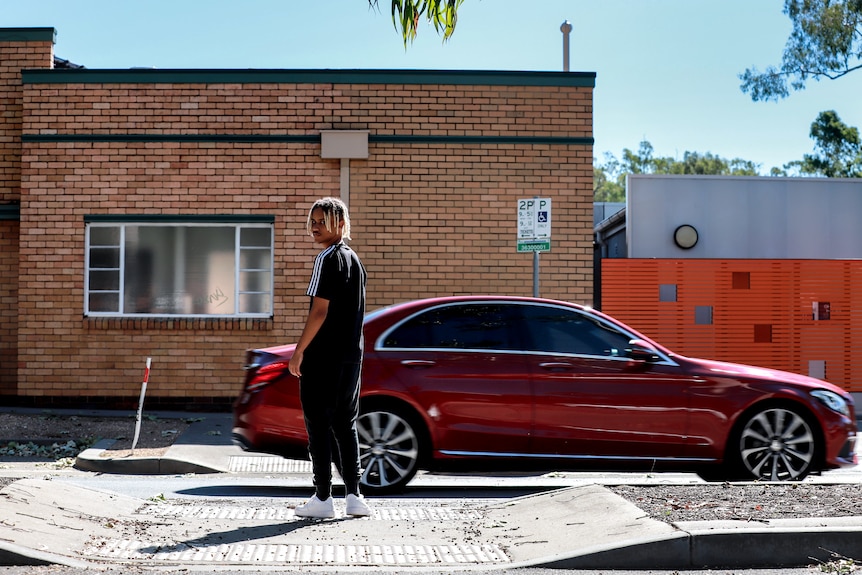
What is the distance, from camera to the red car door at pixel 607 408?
862 cm

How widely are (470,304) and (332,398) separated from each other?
269 cm

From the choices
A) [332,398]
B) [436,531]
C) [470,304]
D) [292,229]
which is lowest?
[436,531]

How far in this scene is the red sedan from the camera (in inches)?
334

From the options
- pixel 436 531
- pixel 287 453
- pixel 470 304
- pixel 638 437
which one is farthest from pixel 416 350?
pixel 436 531

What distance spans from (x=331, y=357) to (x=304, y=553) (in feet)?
4.17

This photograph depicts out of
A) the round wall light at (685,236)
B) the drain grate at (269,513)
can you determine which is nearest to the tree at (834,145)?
the round wall light at (685,236)

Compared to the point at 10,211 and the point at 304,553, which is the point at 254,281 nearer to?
the point at 10,211

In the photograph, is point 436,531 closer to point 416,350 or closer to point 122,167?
point 416,350

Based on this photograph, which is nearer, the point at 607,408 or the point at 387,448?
the point at 387,448

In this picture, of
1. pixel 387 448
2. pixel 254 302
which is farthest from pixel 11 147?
pixel 387 448

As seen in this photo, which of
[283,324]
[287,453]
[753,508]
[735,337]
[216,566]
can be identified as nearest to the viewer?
[216,566]

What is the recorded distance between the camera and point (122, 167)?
15.0 metres

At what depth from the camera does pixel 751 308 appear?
632 inches

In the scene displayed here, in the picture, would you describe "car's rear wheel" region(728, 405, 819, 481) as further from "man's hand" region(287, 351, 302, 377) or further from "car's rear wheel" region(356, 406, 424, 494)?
"man's hand" region(287, 351, 302, 377)
